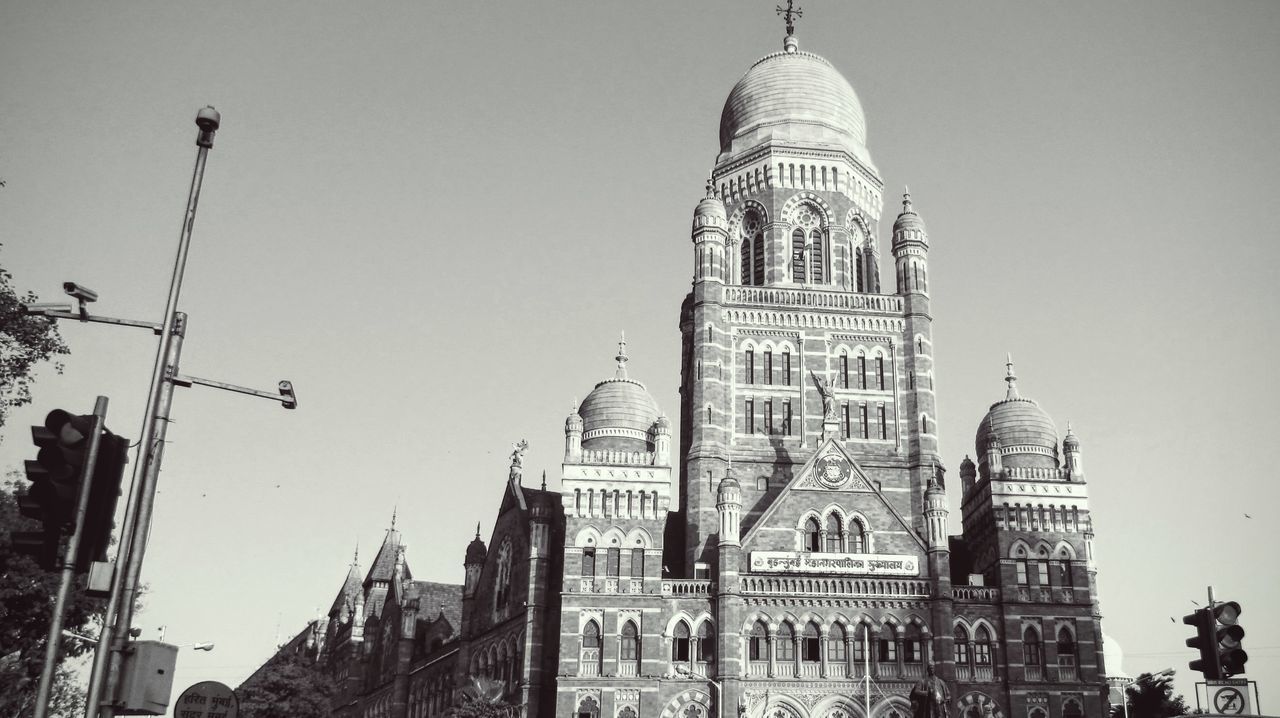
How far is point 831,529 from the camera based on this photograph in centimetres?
5769

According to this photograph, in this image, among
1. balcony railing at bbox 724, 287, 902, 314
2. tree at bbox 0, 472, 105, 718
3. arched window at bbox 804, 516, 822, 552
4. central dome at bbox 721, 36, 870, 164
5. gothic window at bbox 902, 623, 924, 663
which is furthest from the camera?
central dome at bbox 721, 36, 870, 164

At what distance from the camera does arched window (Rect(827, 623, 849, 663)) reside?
5531 centimetres

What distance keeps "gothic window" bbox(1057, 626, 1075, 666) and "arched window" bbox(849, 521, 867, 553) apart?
29.7ft

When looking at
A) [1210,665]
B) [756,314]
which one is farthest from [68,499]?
[756,314]

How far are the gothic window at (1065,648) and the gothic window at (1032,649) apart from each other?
2.66 feet

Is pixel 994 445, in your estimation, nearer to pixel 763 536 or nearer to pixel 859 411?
pixel 859 411

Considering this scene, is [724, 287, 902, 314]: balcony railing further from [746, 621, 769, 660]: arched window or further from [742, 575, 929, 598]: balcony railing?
[746, 621, 769, 660]: arched window

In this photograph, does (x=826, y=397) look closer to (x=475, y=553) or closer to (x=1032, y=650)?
(x=1032, y=650)

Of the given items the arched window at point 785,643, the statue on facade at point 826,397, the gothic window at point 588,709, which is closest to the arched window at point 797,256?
the statue on facade at point 826,397

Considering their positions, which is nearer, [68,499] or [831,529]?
[68,499]

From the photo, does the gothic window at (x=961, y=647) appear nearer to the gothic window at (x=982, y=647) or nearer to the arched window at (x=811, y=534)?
the gothic window at (x=982, y=647)

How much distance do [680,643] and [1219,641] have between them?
1653 inches

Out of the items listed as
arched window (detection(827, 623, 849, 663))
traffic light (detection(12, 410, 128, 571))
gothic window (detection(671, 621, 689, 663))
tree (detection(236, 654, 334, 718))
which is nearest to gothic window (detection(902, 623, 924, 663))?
arched window (detection(827, 623, 849, 663))

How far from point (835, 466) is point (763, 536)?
468 centimetres
